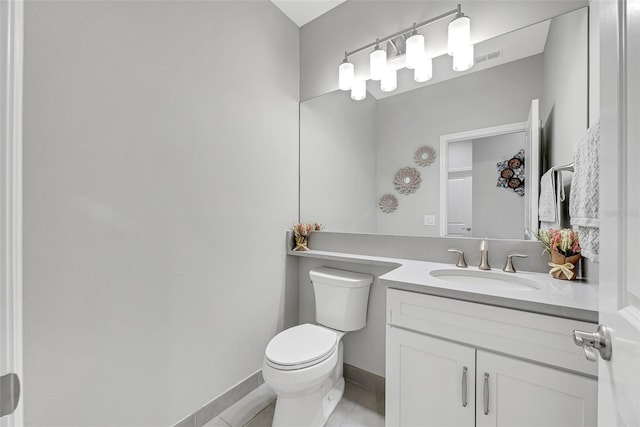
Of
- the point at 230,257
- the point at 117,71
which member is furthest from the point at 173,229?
the point at 117,71

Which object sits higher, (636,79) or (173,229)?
(636,79)

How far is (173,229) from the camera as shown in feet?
4.41

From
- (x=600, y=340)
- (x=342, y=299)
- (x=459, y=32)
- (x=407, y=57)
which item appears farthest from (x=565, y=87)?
(x=342, y=299)

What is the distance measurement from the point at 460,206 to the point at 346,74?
3.72 feet

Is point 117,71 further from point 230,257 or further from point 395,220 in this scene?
point 395,220

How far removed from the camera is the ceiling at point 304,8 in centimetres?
191

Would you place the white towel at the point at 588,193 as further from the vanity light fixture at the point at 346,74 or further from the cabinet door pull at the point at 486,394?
the vanity light fixture at the point at 346,74

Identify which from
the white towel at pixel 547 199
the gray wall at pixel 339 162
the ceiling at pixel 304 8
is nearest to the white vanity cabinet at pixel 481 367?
the white towel at pixel 547 199

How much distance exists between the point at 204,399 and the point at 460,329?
1.35 metres

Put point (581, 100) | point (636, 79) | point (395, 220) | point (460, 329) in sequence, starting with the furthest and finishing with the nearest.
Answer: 1. point (395, 220)
2. point (581, 100)
3. point (460, 329)
4. point (636, 79)

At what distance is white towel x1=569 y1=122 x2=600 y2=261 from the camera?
861mm

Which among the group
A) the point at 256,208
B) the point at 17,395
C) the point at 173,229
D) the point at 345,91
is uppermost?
the point at 345,91

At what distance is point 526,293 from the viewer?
1.00 metres

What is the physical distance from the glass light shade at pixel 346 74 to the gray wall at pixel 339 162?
11cm
